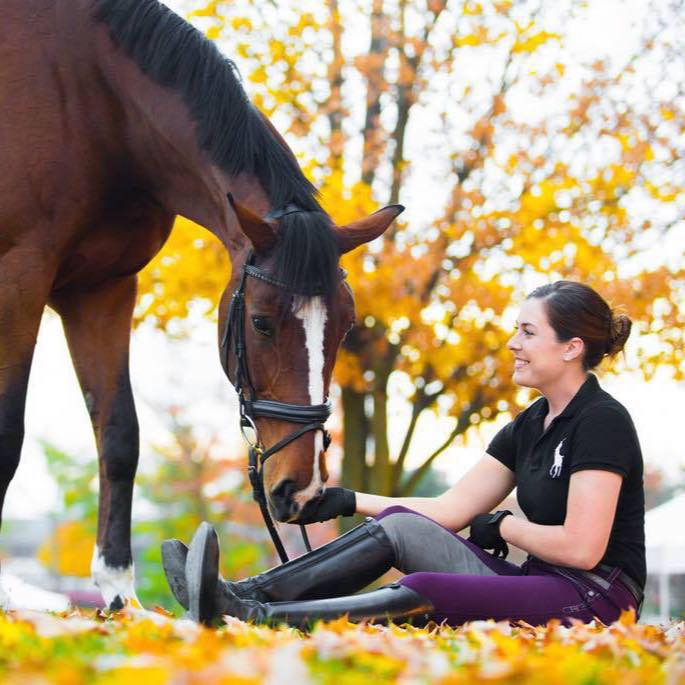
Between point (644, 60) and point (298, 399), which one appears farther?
point (644, 60)

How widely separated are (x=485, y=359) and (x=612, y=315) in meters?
4.60

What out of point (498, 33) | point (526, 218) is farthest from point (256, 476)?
point (498, 33)

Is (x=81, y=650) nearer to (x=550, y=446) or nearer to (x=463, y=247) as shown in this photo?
(x=550, y=446)

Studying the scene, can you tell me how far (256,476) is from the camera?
3.59m

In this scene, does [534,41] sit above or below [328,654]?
above

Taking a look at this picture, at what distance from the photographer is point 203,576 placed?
2.98 m

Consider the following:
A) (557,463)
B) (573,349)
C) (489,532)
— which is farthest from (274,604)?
(573,349)

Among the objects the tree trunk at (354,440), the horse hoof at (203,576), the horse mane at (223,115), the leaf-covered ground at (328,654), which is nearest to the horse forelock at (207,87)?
the horse mane at (223,115)

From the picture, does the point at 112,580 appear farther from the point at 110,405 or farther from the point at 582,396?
the point at 582,396

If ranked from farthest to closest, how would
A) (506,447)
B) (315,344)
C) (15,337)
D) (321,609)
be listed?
1. (506,447)
2. (15,337)
3. (315,344)
4. (321,609)

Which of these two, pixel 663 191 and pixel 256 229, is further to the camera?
pixel 663 191

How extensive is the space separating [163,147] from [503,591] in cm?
232

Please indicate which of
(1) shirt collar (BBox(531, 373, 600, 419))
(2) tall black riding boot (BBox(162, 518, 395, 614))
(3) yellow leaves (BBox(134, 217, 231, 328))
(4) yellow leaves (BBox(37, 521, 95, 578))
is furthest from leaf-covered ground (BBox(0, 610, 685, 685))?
(4) yellow leaves (BBox(37, 521, 95, 578))

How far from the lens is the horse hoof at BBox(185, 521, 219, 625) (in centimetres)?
298
